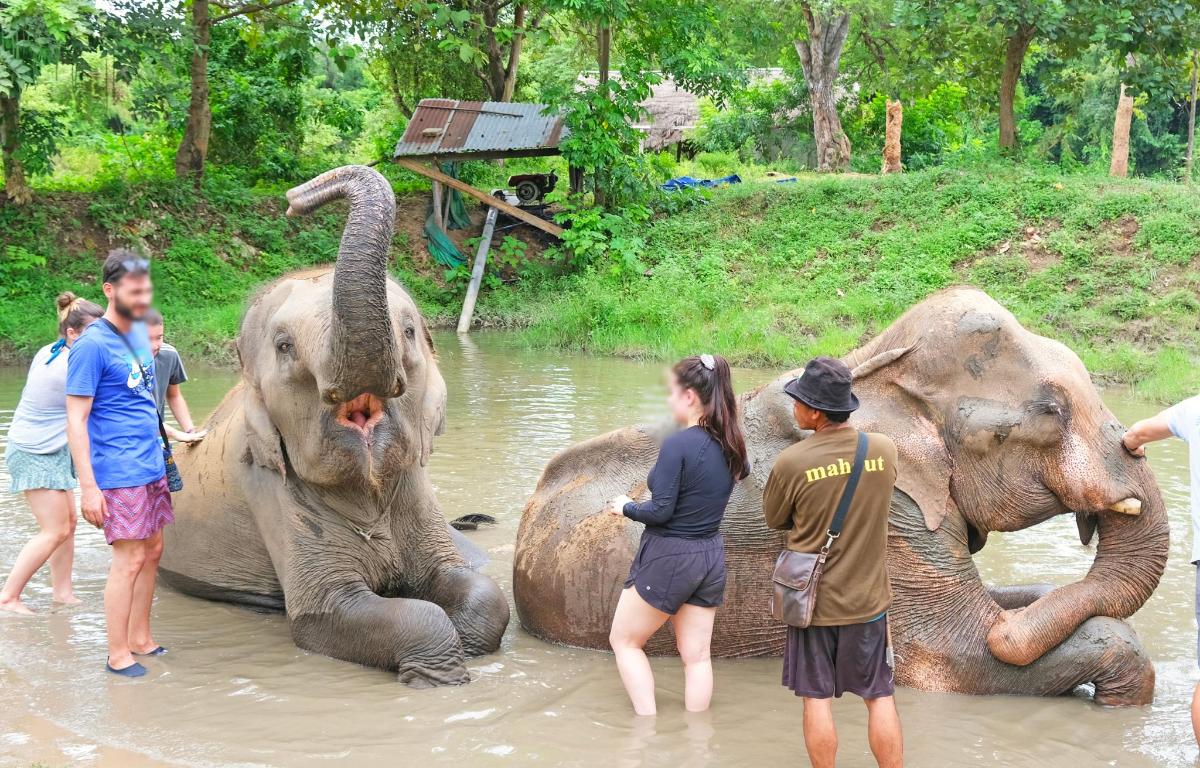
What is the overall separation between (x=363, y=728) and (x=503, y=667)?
Answer: 2.44ft

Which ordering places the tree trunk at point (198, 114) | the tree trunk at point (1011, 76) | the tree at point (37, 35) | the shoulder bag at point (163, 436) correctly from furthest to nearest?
the tree trunk at point (1011, 76) → the tree trunk at point (198, 114) → the tree at point (37, 35) → the shoulder bag at point (163, 436)

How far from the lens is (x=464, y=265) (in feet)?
63.9

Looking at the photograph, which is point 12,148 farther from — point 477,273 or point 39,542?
point 39,542

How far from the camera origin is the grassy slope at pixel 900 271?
546 inches

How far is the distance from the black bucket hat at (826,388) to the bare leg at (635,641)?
103 cm

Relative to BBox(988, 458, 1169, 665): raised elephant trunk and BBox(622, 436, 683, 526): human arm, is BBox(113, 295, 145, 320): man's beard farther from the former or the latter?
BBox(988, 458, 1169, 665): raised elephant trunk

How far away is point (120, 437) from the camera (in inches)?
180

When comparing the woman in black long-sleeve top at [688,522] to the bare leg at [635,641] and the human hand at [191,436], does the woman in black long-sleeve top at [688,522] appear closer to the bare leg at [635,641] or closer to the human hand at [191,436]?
the bare leg at [635,641]

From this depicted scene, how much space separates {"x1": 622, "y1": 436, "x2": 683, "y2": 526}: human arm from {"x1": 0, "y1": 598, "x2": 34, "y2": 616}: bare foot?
3047 mm

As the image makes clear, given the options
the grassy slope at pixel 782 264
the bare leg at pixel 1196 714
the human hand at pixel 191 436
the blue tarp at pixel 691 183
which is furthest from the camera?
the blue tarp at pixel 691 183

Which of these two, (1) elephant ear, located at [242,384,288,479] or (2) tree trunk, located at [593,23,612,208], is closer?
(1) elephant ear, located at [242,384,288,479]

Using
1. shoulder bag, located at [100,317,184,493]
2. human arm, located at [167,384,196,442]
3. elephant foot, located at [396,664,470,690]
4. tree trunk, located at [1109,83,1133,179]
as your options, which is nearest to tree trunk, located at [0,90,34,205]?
human arm, located at [167,384,196,442]

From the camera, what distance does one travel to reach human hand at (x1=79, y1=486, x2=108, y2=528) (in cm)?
438

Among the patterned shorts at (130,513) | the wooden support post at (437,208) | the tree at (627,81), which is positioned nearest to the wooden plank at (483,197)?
the wooden support post at (437,208)
